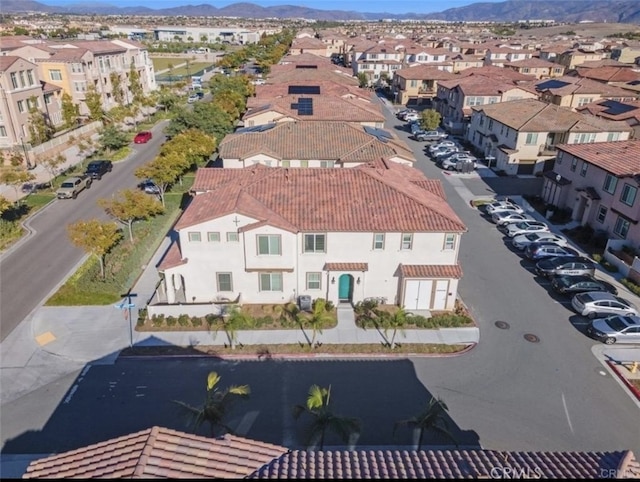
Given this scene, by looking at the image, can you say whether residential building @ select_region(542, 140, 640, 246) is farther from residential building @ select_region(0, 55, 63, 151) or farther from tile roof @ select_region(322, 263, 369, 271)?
residential building @ select_region(0, 55, 63, 151)

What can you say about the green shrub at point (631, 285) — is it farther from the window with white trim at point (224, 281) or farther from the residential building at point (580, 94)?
the residential building at point (580, 94)

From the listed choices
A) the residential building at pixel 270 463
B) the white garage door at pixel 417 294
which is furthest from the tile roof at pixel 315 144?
the residential building at pixel 270 463

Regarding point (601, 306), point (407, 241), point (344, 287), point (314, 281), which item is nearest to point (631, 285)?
point (601, 306)

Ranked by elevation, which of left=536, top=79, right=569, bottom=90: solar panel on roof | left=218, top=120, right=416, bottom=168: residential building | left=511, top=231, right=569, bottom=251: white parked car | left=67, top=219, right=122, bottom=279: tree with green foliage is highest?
left=536, top=79, right=569, bottom=90: solar panel on roof

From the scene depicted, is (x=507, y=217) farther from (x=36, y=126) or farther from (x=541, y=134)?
(x=36, y=126)

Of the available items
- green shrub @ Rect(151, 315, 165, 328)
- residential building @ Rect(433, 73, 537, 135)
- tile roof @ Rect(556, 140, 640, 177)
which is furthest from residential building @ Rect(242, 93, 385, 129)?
green shrub @ Rect(151, 315, 165, 328)

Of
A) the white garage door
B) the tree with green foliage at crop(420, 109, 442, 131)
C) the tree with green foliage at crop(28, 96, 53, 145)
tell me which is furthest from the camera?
the tree with green foliage at crop(420, 109, 442, 131)

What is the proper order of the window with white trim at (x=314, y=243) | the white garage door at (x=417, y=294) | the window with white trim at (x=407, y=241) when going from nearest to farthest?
the window with white trim at (x=314, y=243) → the window with white trim at (x=407, y=241) → the white garage door at (x=417, y=294)
